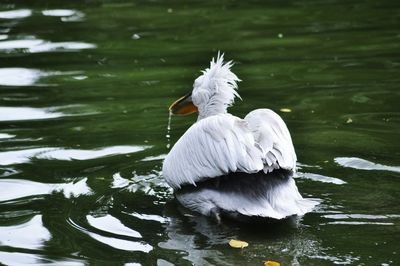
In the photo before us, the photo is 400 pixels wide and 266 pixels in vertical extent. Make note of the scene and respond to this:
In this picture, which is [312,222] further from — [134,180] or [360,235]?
[134,180]

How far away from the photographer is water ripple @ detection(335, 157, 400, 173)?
535 cm

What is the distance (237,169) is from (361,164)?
124 cm

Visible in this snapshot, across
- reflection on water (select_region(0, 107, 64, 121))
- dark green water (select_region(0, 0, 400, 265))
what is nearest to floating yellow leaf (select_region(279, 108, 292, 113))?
dark green water (select_region(0, 0, 400, 265))

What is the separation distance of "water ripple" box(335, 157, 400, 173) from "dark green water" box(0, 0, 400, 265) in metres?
0.01

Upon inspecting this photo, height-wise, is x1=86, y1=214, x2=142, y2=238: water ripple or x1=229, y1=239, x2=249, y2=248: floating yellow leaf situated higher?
x1=86, y1=214, x2=142, y2=238: water ripple

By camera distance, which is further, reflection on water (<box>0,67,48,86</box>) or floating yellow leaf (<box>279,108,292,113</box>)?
reflection on water (<box>0,67,48,86</box>)

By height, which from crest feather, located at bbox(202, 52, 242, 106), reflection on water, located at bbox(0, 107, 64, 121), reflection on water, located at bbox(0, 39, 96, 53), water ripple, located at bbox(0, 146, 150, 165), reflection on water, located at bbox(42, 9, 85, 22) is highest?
reflection on water, located at bbox(42, 9, 85, 22)

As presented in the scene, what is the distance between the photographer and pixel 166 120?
261 inches

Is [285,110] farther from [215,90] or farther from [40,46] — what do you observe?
[40,46]

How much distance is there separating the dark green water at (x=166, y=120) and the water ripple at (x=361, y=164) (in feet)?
0.04

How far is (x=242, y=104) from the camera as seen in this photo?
6.91 metres

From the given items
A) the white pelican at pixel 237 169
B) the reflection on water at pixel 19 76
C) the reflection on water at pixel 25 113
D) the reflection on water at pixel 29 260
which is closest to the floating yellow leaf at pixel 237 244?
the white pelican at pixel 237 169

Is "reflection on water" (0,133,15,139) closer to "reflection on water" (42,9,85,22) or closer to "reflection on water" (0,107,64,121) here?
"reflection on water" (0,107,64,121)

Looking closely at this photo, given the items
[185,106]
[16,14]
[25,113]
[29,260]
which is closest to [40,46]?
[16,14]
